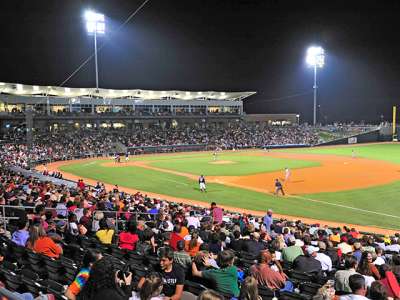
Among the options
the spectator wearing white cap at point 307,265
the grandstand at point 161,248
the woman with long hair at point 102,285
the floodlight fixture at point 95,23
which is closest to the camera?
the woman with long hair at point 102,285

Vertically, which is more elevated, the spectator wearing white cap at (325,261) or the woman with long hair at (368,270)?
the woman with long hair at (368,270)

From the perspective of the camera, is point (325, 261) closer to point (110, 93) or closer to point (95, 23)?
point (95, 23)

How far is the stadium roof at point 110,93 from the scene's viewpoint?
70.0m

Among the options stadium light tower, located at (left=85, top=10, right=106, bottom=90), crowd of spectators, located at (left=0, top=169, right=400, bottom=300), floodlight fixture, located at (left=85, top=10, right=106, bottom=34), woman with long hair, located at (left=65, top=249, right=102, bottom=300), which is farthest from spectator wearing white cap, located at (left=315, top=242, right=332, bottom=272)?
floodlight fixture, located at (left=85, top=10, right=106, bottom=34)

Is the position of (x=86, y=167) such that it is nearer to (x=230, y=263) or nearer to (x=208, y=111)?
(x=230, y=263)

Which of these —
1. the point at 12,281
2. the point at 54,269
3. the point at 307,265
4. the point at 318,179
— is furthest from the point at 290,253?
the point at 318,179

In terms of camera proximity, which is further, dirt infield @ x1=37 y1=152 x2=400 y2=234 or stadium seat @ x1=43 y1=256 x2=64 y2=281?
dirt infield @ x1=37 y1=152 x2=400 y2=234

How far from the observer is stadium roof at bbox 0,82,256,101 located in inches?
2757

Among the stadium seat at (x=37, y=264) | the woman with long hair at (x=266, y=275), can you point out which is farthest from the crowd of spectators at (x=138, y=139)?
the woman with long hair at (x=266, y=275)

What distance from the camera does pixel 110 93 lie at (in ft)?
274

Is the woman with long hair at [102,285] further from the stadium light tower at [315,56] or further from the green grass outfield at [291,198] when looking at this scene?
the stadium light tower at [315,56]

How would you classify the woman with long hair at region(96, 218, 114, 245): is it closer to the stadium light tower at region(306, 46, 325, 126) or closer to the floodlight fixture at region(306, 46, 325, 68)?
the stadium light tower at region(306, 46, 325, 126)

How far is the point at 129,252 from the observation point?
25.8 feet

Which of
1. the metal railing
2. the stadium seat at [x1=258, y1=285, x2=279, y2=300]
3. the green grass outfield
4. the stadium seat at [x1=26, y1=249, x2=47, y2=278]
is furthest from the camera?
the green grass outfield
